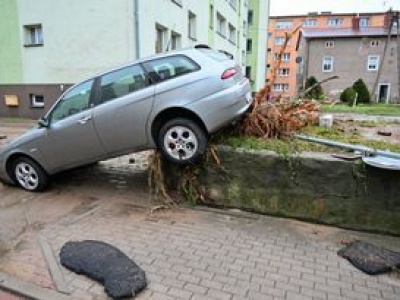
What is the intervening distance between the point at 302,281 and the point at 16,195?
4809mm

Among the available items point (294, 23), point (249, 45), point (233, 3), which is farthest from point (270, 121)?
point (294, 23)

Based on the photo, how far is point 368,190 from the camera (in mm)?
4641

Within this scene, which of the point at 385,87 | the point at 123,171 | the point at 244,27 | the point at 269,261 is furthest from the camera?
the point at 385,87

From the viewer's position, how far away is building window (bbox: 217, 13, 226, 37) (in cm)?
2862

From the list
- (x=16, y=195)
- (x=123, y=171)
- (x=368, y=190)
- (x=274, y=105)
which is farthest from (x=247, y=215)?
(x=16, y=195)

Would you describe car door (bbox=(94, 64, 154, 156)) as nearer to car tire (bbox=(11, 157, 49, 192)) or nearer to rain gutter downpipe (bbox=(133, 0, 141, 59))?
car tire (bbox=(11, 157, 49, 192))

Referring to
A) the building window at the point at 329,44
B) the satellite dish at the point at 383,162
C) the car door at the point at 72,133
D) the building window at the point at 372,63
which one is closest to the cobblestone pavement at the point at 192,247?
the car door at the point at 72,133

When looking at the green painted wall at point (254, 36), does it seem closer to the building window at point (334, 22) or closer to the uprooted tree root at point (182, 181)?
the building window at point (334, 22)

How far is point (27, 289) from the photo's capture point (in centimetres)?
351

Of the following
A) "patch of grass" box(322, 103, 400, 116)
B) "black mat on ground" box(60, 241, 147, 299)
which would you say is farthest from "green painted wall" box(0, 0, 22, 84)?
"black mat on ground" box(60, 241, 147, 299)

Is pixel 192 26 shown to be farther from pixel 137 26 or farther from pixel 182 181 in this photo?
pixel 182 181

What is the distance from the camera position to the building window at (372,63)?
4066 cm

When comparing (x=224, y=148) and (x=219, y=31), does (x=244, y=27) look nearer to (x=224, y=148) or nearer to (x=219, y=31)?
(x=219, y=31)

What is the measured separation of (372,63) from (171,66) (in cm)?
4075
